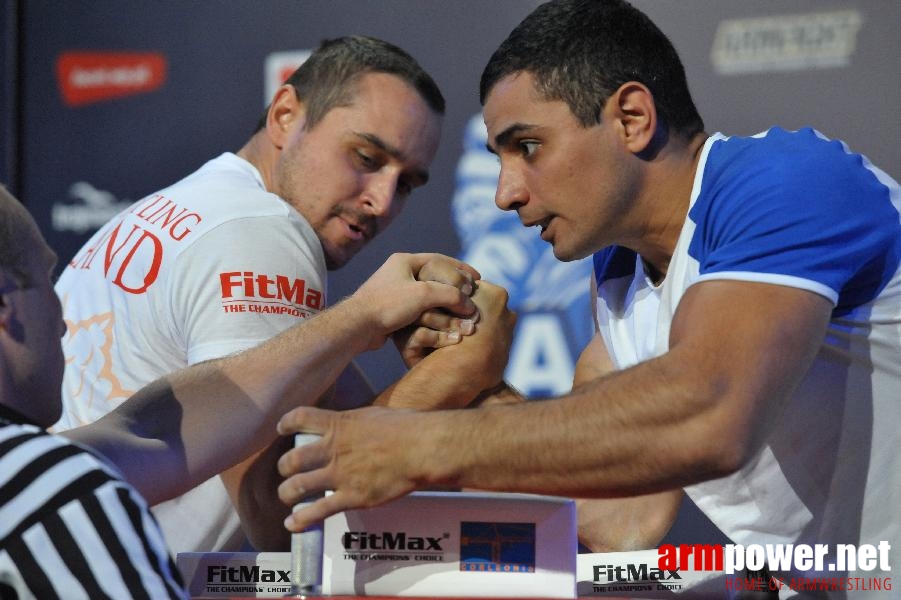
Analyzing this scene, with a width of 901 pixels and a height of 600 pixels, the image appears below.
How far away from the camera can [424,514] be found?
1.04 m

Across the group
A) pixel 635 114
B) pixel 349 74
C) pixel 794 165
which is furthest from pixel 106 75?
pixel 794 165

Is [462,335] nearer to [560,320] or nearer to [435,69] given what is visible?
[560,320]

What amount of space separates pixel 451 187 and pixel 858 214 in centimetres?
135

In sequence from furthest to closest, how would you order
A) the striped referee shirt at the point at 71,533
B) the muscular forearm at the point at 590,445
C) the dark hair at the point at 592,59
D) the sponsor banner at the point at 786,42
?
the sponsor banner at the point at 786,42 < the dark hair at the point at 592,59 < the muscular forearm at the point at 590,445 < the striped referee shirt at the point at 71,533

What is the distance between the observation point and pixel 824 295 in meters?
1.12

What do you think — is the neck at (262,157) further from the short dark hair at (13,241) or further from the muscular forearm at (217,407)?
the short dark hair at (13,241)

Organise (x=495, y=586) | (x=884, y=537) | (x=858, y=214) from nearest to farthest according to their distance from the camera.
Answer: (x=495, y=586) < (x=858, y=214) < (x=884, y=537)

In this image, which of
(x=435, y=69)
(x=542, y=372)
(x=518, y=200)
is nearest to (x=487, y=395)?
(x=518, y=200)

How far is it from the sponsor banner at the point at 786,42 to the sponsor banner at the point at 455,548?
57.9 inches

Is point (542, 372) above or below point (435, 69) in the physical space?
below

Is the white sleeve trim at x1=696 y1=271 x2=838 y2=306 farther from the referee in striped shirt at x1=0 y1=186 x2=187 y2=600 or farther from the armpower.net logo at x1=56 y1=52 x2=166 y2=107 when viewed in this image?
the armpower.net logo at x1=56 y1=52 x2=166 y2=107

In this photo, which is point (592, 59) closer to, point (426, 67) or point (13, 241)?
point (13, 241)

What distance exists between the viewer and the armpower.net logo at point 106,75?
276cm

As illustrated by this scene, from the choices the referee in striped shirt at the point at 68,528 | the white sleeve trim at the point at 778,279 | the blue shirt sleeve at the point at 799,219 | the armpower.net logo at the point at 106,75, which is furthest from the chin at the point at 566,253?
the armpower.net logo at the point at 106,75
